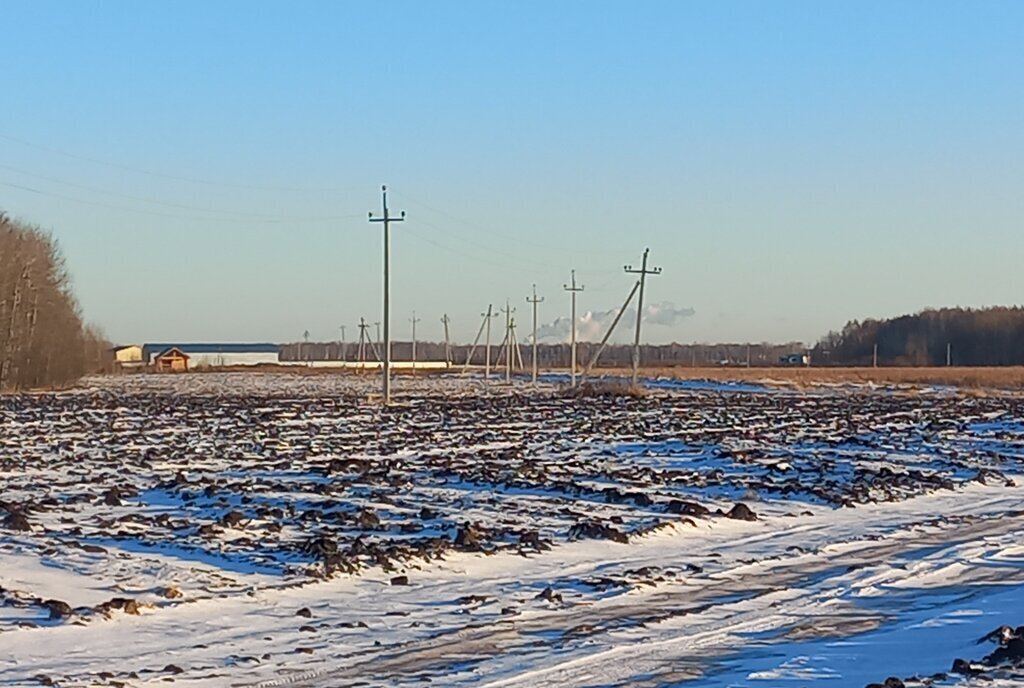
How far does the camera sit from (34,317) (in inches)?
3246

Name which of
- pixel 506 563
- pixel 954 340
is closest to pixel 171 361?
pixel 954 340

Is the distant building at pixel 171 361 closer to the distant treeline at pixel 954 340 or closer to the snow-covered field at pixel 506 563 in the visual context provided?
the distant treeline at pixel 954 340

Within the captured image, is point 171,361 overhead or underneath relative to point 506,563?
overhead

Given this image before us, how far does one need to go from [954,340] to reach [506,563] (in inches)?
6984

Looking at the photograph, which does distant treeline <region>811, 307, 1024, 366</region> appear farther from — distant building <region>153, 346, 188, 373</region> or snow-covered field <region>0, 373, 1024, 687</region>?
snow-covered field <region>0, 373, 1024, 687</region>

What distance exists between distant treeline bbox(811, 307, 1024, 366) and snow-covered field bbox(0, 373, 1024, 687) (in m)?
149

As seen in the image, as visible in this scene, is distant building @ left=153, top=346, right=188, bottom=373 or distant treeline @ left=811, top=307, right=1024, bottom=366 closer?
distant treeline @ left=811, top=307, right=1024, bottom=366

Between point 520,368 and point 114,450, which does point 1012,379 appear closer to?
point 520,368

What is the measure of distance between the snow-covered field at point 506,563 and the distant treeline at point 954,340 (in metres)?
149

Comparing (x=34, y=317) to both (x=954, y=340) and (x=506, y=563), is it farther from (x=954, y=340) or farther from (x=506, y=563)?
(x=954, y=340)

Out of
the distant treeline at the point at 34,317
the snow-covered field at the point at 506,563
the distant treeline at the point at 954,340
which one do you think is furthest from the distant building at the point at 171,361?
the snow-covered field at the point at 506,563

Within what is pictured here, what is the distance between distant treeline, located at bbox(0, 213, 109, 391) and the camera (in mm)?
80250

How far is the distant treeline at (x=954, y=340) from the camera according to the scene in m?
176

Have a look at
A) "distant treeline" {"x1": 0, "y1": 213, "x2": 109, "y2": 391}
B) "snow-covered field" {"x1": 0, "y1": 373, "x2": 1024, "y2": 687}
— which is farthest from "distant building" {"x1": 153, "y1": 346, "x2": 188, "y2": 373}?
"snow-covered field" {"x1": 0, "y1": 373, "x2": 1024, "y2": 687}
